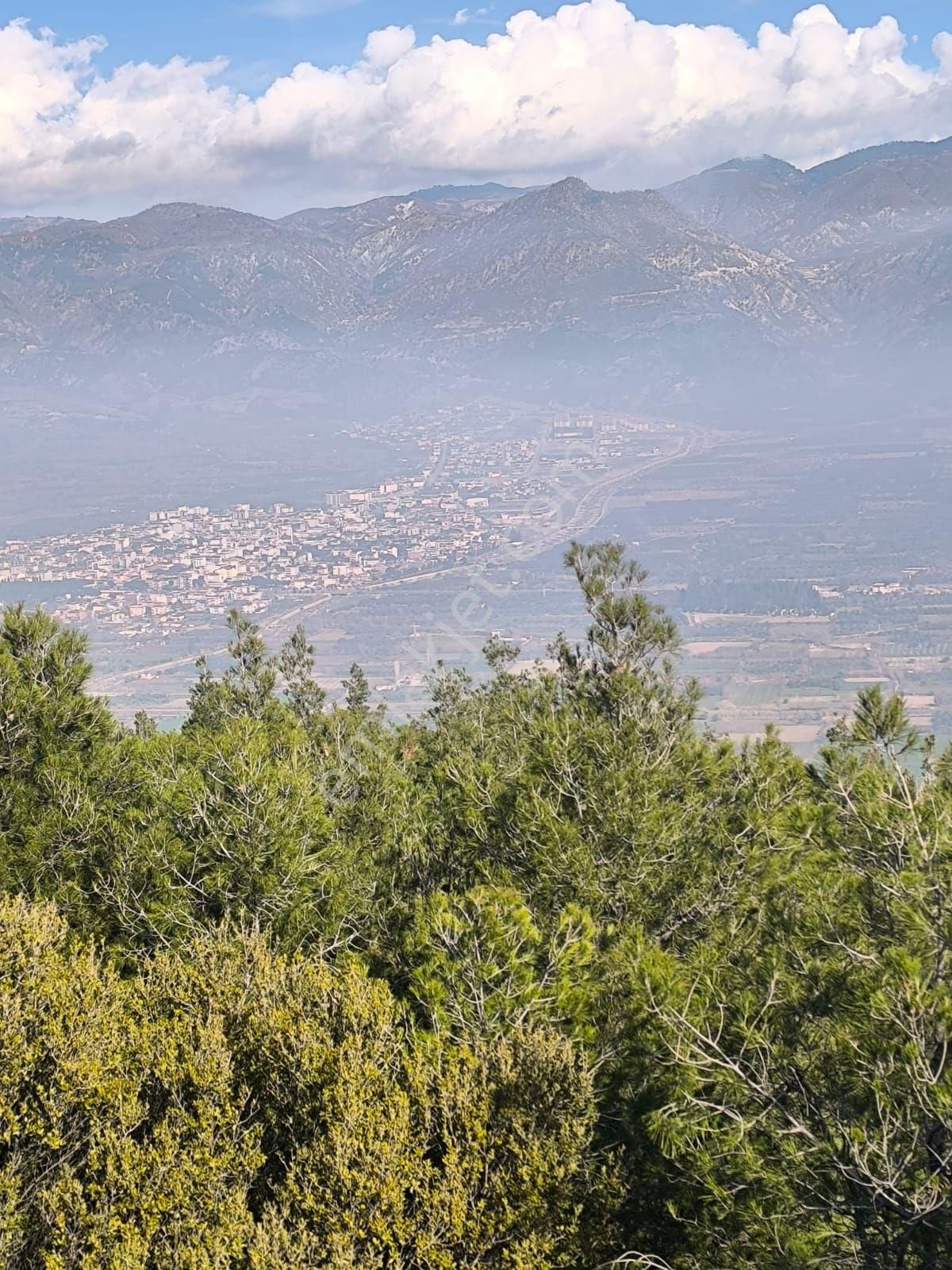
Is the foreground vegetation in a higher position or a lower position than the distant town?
lower

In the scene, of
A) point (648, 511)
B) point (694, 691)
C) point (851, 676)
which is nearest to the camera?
point (694, 691)

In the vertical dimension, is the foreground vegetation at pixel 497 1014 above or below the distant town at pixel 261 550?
below

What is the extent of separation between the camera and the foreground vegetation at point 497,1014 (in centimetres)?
620

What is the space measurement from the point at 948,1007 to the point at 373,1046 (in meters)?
3.57

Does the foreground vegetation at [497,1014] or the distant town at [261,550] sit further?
the distant town at [261,550]

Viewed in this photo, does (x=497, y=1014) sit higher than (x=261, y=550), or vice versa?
(x=261, y=550)

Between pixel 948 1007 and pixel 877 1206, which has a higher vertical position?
pixel 948 1007

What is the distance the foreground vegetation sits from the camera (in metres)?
6.20

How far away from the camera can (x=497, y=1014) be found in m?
8.40

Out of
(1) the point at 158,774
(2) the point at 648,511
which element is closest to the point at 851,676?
(2) the point at 648,511

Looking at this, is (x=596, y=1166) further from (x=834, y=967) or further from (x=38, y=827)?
(x=38, y=827)

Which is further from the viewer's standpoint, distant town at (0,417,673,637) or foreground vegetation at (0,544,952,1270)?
distant town at (0,417,673,637)

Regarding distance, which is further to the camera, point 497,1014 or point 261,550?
point 261,550

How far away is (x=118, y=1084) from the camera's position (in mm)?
6836
